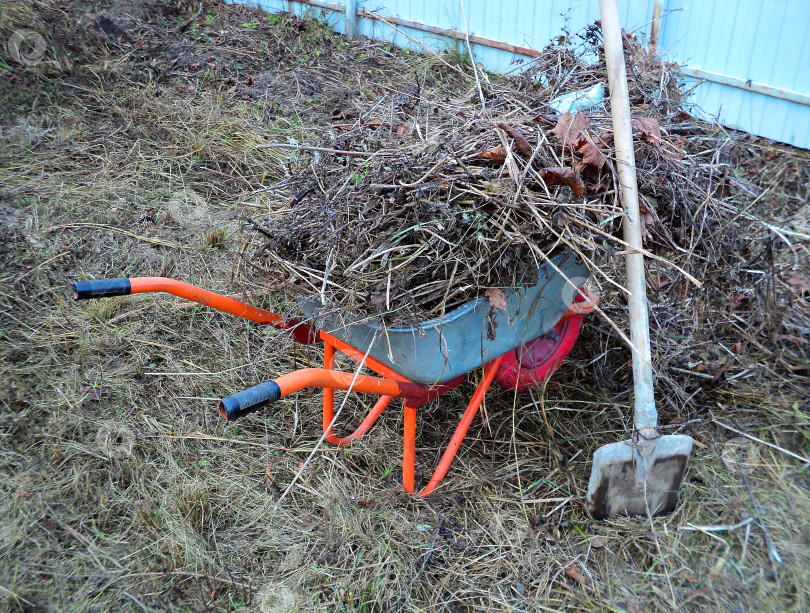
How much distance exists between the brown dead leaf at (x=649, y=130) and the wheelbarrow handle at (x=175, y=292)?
1.43m

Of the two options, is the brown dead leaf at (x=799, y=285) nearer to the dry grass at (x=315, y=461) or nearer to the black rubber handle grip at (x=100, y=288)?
the dry grass at (x=315, y=461)

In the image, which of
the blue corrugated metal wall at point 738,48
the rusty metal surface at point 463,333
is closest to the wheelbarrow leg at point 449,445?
the rusty metal surface at point 463,333

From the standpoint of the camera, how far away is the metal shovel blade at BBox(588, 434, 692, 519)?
2.22 m

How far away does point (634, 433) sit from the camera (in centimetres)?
222

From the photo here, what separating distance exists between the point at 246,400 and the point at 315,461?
46.3 inches

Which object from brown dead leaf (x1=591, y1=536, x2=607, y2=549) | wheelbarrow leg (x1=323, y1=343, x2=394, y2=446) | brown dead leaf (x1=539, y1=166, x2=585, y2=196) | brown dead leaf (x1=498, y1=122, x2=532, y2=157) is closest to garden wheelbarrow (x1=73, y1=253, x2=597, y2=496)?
wheelbarrow leg (x1=323, y1=343, x2=394, y2=446)

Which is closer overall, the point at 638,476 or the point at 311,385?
the point at 311,385

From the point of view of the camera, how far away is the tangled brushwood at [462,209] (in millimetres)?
2020

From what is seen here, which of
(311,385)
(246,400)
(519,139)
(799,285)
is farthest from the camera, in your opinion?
(799,285)

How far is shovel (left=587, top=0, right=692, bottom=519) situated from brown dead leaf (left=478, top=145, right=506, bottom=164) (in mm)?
399

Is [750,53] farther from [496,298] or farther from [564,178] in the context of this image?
[496,298]

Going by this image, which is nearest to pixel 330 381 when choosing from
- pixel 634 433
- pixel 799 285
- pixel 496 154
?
pixel 496 154

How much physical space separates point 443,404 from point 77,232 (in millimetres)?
2536

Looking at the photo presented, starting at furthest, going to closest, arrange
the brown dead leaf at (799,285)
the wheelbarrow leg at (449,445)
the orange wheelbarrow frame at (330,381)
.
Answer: the brown dead leaf at (799,285) → the wheelbarrow leg at (449,445) → the orange wheelbarrow frame at (330,381)
